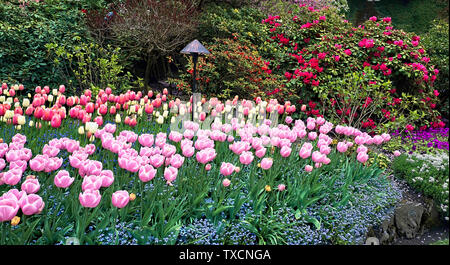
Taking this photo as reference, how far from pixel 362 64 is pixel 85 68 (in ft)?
15.1

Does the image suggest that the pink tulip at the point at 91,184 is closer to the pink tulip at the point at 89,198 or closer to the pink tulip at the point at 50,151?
the pink tulip at the point at 89,198

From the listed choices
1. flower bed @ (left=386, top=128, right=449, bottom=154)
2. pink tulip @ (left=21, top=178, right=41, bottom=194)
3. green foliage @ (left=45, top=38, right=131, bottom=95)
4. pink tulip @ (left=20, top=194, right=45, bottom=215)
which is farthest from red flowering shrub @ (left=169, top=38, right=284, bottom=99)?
pink tulip @ (left=20, top=194, right=45, bottom=215)

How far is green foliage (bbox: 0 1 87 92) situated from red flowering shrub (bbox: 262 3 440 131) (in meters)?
3.64

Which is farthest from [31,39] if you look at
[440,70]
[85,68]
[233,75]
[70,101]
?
[440,70]

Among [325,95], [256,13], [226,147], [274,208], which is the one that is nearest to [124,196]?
[274,208]

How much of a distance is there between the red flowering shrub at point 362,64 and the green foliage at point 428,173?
205cm

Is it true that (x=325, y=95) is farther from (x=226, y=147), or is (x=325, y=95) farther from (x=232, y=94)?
(x=226, y=147)

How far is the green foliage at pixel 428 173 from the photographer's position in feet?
6.09

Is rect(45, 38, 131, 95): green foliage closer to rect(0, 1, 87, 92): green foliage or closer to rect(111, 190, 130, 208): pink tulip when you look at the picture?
rect(0, 1, 87, 92): green foliage

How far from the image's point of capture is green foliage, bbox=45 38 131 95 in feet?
17.9

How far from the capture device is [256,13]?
24.1 ft

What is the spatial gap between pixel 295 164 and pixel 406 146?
71.7 inches

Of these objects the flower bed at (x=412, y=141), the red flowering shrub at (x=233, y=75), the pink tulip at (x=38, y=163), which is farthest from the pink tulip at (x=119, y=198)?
the red flowering shrub at (x=233, y=75)

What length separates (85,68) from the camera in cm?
557
